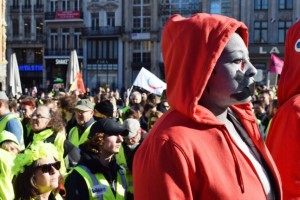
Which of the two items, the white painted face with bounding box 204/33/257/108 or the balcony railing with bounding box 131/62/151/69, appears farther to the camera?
the balcony railing with bounding box 131/62/151/69

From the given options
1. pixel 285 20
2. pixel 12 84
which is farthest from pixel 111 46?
pixel 12 84

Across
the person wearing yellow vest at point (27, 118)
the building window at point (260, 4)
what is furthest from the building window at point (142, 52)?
the person wearing yellow vest at point (27, 118)

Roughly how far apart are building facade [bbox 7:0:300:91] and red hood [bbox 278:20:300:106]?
3509 centimetres

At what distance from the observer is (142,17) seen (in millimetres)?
42812

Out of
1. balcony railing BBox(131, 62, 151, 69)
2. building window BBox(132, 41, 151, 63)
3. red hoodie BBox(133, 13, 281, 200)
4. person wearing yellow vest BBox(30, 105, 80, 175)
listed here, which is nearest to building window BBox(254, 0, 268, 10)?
building window BBox(132, 41, 151, 63)

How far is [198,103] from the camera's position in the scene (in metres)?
2.21

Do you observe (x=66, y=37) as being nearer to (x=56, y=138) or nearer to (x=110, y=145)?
(x=56, y=138)

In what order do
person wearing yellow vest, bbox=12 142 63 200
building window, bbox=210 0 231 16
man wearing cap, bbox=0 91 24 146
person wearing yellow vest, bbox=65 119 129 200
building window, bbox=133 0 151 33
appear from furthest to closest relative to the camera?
building window, bbox=133 0 151 33 → building window, bbox=210 0 231 16 → man wearing cap, bbox=0 91 24 146 → person wearing yellow vest, bbox=65 119 129 200 → person wearing yellow vest, bbox=12 142 63 200

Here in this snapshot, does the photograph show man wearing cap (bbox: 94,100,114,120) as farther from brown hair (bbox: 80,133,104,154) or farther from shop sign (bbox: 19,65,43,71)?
shop sign (bbox: 19,65,43,71)

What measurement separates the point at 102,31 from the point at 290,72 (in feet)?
133

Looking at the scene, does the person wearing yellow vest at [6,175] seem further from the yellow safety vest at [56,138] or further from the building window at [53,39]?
the building window at [53,39]

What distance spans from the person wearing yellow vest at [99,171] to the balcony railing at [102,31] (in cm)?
3962

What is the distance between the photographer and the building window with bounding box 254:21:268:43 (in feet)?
127

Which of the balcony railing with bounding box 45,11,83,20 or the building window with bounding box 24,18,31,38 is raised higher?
the balcony railing with bounding box 45,11,83,20
